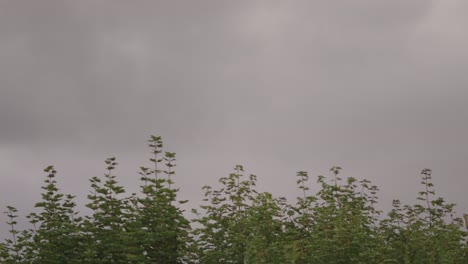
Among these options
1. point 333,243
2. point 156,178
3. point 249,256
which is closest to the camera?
point 249,256

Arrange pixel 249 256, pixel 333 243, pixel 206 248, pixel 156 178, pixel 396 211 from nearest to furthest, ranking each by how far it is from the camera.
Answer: pixel 249 256, pixel 333 243, pixel 206 248, pixel 156 178, pixel 396 211

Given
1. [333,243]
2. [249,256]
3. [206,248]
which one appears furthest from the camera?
[206,248]

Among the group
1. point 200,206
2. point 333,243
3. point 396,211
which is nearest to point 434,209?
point 396,211

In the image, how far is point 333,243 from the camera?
2267 cm

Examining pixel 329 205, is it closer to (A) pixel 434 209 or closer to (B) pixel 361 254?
(B) pixel 361 254

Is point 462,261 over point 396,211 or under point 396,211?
under

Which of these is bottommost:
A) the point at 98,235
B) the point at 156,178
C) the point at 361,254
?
the point at 361,254

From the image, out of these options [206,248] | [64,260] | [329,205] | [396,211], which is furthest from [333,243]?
[64,260]

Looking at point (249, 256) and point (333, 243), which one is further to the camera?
point (333, 243)

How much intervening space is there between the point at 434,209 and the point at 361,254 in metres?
10.8

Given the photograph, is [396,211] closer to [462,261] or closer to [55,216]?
[462,261]

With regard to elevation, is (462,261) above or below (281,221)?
below

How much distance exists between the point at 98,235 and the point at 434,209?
53.4ft

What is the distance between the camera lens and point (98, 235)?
26.0 meters
